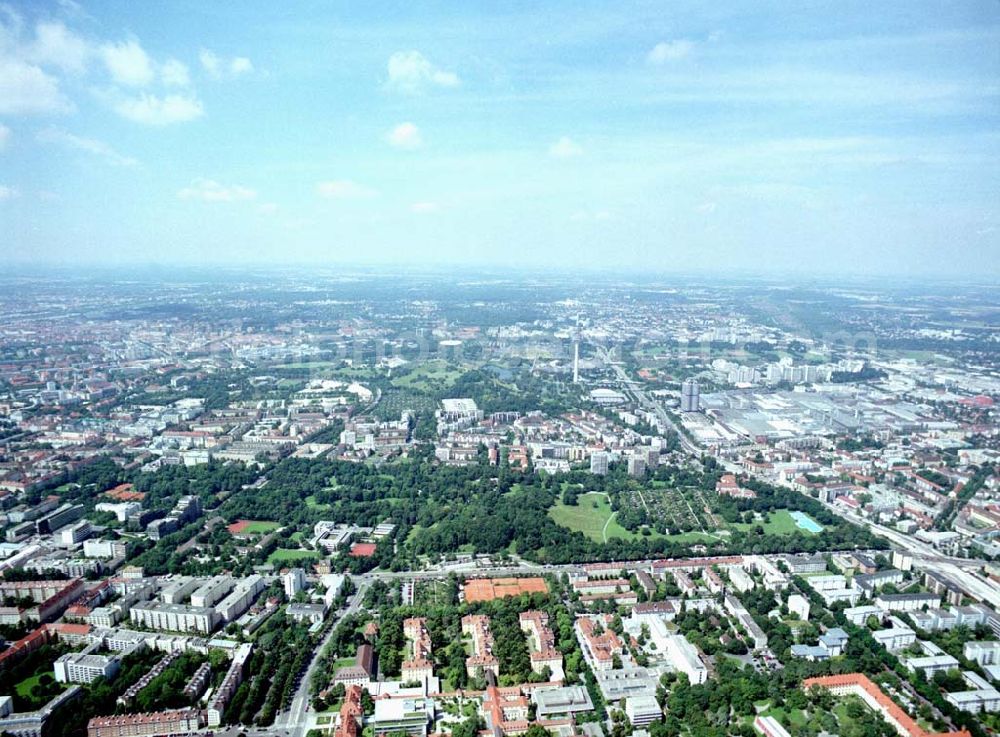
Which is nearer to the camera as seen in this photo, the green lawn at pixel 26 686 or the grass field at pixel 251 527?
the green lawn at pixel 26 686

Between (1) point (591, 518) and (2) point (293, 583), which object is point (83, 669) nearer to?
(2) point (293, 583)

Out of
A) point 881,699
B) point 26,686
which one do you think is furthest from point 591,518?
point 26,686

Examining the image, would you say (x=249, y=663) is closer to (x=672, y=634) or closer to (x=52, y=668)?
(x=52, y=668)

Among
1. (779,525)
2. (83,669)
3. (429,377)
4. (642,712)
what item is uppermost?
(429,377)

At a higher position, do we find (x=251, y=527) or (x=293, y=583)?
(x=293, y=583)

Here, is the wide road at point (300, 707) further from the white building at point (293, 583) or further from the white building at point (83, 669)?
the white building at point (83, 669)

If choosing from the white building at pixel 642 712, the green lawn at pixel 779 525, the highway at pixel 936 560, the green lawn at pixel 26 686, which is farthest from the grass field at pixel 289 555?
the highway at pixel 936 560

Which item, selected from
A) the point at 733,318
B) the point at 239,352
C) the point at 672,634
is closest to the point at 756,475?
the point at 672,634
